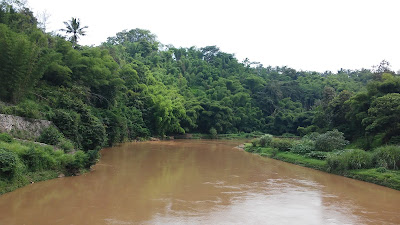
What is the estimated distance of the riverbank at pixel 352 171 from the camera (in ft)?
46.8

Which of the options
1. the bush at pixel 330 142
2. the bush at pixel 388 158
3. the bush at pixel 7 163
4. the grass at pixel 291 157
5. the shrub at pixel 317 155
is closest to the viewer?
the bush at pixel 7 163

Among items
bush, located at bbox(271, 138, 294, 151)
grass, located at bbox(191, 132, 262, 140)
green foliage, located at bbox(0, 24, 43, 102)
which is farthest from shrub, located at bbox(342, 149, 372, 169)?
grass, located at bbox(191, 132, 262, 140)

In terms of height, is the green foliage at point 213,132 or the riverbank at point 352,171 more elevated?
the green foliage at point 213,132

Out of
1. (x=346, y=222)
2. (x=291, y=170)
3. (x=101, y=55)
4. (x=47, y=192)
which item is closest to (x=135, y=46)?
(x=101, y=55)

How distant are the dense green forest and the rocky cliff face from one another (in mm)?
411

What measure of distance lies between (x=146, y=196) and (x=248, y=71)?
65.5m

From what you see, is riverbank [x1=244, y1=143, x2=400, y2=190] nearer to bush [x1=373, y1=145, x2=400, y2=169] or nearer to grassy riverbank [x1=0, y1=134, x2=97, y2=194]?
bush [x1=373, y1=145, x2=400, y2=169]

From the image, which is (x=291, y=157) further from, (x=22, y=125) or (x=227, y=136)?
(x=227, y=136)

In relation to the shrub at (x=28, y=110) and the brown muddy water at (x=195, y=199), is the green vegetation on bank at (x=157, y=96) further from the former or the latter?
the brown muddy water at (x=195, y=199)

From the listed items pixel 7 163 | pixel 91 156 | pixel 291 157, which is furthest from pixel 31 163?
pixel 291 157

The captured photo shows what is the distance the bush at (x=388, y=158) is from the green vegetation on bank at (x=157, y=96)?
238 centimetres

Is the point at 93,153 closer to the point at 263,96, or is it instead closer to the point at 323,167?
the point at 323,167

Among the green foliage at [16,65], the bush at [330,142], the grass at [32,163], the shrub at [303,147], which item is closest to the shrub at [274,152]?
the shrub at [303,147]

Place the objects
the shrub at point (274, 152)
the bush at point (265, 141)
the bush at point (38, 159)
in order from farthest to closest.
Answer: the bush at point (265, 141) < the shrub at point (274, 152) < the bush at point (38, 159)
